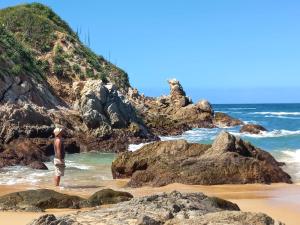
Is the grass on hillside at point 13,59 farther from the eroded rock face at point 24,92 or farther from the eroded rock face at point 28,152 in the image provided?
the eroded rock face at point 28,152

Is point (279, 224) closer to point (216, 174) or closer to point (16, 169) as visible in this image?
point (216, 174)

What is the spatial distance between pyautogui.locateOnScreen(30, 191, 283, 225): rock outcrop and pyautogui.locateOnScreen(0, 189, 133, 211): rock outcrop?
2.64m

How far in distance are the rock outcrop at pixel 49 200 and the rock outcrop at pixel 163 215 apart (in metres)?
2.64

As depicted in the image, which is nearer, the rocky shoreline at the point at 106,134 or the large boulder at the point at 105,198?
the rocky shoreline at the point at 106,134

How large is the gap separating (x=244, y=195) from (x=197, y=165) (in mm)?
2644

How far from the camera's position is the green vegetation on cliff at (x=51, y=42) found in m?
44.9

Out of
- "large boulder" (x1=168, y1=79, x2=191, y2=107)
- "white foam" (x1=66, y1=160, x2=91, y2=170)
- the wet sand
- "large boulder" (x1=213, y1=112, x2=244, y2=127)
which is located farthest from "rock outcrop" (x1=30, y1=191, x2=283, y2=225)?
"large boulder" (x1=168, y1=79, x2=191, y2=107)

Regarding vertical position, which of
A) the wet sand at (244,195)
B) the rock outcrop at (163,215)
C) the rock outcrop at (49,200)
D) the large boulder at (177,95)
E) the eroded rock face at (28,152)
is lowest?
the wet sand at (244,195)

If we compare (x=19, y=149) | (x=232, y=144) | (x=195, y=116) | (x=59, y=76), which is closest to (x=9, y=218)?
(x=232, y=144)

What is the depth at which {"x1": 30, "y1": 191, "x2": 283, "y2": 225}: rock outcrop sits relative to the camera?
6453 mm

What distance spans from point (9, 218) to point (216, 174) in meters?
7.74

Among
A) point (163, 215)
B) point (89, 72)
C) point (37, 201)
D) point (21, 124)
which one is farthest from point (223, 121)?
point (163, 215)

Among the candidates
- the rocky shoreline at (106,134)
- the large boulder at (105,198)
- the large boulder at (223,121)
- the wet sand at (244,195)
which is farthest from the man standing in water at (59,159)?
the large boulder at (223,121)

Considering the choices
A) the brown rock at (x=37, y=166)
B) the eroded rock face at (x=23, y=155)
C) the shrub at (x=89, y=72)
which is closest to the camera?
the brown rock at (x=37, y=166)
